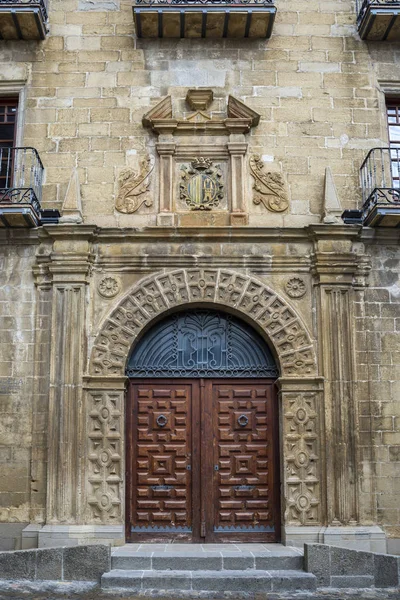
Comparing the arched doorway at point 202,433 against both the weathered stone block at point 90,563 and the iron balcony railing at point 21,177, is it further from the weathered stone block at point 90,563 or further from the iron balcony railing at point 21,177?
the iron balcony railing at point 21,177

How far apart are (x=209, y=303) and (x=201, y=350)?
0.71 metres

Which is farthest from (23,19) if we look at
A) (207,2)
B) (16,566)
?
(16,566)

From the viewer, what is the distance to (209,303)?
10688 mm

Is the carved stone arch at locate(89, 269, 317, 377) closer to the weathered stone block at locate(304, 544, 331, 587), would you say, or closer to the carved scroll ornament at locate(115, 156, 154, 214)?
the carved scroll ornament at locate(115, 156, 154, 214)

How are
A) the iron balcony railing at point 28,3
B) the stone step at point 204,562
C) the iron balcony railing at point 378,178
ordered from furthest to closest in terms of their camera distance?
1. the iron balcony railing at point 28,3
2. the iron balcony railing at point 378,178
3. the stone step at point 204,562

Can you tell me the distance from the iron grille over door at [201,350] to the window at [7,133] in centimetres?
321

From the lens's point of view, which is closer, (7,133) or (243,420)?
(243,420)

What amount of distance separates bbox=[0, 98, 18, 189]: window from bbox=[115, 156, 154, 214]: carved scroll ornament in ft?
5.61

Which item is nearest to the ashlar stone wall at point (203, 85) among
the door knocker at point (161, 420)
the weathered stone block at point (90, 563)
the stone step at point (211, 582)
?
the door knocker at point (161, 420)

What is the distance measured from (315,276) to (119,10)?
5.13m

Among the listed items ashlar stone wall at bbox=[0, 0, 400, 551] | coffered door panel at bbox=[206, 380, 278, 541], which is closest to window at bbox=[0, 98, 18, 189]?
ashlar stone wall at bbox=[0, 0, 400, 551]

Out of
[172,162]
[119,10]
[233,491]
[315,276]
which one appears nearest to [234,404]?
[233,491]

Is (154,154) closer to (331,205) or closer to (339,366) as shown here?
(331,205)

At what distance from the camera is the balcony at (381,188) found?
10398 mm
